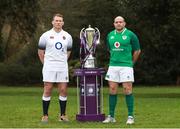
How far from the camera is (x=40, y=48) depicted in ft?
42.1

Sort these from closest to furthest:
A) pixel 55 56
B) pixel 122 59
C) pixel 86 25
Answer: pixel 122 59, pixel 55 56, pixel 86 25

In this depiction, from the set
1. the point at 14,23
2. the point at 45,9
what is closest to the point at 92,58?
the point at 14,23

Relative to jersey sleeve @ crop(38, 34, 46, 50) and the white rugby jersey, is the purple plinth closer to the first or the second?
the white rugby jersey

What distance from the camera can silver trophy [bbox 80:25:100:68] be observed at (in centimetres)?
1326

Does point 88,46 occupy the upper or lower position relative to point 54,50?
upper

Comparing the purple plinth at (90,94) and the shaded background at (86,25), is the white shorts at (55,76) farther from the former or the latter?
the shaded background at (86,25)

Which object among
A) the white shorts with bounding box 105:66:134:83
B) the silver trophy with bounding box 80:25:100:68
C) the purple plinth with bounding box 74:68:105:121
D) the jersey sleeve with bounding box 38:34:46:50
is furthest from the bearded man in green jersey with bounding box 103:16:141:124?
the jersey sleeve with bounding box 38:34:46:50

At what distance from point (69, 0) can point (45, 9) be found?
13.4 feet

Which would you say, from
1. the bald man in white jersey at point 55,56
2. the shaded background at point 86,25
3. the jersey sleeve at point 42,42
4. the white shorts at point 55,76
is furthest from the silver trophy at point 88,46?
the shaded background at point 86,25

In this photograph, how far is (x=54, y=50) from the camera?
1273cm

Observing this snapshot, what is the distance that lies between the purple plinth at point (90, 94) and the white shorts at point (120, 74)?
0.47 m

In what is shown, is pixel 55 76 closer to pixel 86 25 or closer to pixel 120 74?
pixel 120 74

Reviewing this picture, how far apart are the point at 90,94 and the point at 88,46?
1126 millimetres

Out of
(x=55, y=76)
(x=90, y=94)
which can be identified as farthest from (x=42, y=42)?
(x=90, y=94)
